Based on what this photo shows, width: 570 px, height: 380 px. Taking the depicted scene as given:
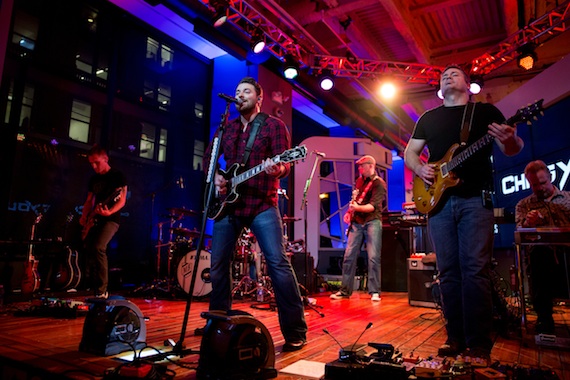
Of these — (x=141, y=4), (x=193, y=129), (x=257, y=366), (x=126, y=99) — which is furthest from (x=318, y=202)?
(x=257, y=366)

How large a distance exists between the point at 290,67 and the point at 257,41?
0.96 m

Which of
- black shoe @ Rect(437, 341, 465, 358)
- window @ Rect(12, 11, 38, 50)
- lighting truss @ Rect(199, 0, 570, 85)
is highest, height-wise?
lighting truss @ Rect(199, 0, 570, 85)

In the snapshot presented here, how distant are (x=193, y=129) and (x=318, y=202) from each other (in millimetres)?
4320

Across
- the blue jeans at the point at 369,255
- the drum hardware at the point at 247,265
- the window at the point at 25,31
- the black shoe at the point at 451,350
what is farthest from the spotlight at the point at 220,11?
the black shoe at the point at 451,350

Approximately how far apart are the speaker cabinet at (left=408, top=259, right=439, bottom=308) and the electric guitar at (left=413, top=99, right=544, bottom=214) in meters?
2.96

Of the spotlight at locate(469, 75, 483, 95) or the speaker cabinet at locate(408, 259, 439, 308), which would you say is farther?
the spotlight at locate(469, 75, 483, 95)

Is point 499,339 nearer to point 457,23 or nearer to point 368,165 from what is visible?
point 368,165

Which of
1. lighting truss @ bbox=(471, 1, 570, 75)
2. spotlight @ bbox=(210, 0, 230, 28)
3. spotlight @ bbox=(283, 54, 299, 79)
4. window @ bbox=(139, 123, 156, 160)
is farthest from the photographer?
window @ bbox=(139, 123, 156, 160)

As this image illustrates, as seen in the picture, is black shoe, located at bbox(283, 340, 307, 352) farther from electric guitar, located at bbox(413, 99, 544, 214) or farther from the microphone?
the microphone

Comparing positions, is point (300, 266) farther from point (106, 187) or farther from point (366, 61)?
point (366, 61)

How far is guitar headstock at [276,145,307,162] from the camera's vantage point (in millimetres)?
2625

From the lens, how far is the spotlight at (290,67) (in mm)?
7875

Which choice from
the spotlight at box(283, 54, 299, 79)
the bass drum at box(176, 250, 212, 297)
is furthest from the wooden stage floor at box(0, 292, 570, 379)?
the spotlight at box(283, 54, 299, 79)

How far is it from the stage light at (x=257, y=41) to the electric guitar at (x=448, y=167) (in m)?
5.27
